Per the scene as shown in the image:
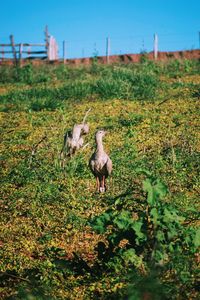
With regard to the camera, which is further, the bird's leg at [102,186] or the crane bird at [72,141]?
the crane bird at [72,141]

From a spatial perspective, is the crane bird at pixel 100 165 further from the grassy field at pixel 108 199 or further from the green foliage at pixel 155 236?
the green foliage at pixel 155 236

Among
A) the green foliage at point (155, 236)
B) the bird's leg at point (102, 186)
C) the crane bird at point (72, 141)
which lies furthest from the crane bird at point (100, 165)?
the green foliage at point (155, 236)

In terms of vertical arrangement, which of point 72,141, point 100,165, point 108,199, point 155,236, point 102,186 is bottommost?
point 108,199

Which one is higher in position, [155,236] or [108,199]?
[155,236]

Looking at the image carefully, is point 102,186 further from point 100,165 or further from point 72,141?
point 72,141

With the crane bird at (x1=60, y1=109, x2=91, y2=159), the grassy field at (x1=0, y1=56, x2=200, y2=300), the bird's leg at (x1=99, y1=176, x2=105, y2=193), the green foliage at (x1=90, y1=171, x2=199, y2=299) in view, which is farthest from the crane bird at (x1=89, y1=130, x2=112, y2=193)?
the green foliage at (x1=90, y1=171, x2=199, y2=299)

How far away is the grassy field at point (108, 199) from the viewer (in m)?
4.02

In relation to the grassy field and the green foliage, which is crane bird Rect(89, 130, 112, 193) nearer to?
the grassy field

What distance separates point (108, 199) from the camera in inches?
260

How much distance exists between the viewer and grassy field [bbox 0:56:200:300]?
4.02m

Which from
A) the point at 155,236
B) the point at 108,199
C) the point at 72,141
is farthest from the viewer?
the point at 72,141

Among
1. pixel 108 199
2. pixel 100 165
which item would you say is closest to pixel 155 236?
pixel 108 199

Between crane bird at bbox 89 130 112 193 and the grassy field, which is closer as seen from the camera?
the grassy field

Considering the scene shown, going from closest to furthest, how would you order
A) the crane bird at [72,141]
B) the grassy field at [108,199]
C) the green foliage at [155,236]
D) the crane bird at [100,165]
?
the green foliage at [155,236], the grassy field at [108,199], the crane bird at [100,165], the crane bird at [72,141]
